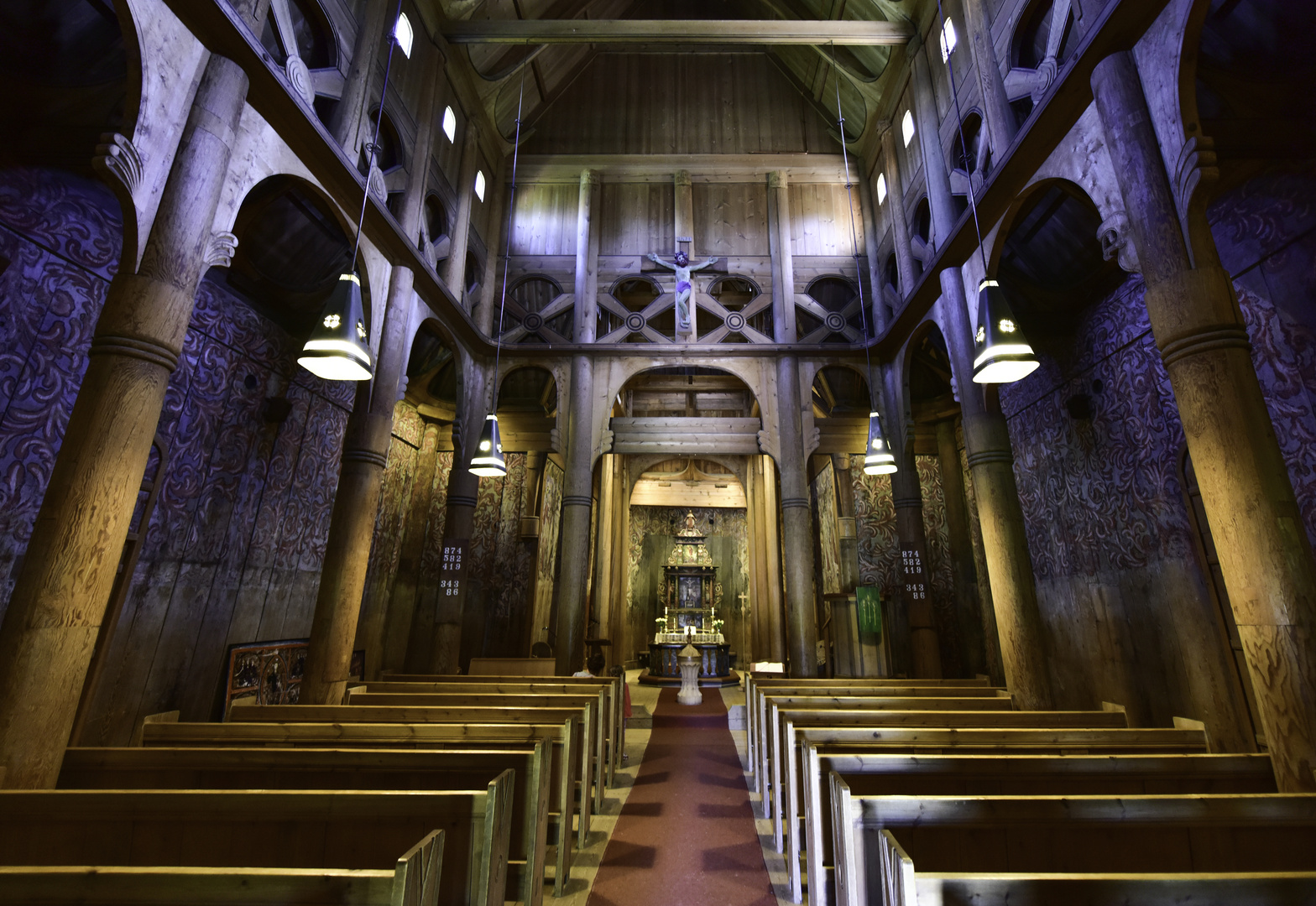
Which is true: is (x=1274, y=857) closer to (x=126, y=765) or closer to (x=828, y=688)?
(x=828, y=688)

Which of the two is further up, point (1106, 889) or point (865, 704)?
point (865, 704)

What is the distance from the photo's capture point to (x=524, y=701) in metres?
4.60

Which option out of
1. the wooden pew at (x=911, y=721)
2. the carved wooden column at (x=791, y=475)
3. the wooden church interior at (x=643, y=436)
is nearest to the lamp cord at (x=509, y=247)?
the wooden church interior at (x=643, y=436)

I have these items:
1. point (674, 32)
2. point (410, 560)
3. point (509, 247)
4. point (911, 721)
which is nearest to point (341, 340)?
point (911, 721)

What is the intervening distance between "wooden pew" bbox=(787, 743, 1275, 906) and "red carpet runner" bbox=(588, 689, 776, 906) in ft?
2.88

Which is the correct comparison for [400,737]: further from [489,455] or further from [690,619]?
[690,619]

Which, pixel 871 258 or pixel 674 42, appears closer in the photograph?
pixel 871 258

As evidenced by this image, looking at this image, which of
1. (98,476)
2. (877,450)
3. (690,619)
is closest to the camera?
(98,476)

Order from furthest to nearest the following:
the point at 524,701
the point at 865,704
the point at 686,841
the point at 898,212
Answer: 1. the point at 898,212
2. the point at 524,701
3. the point at 865,704
4. the point at 686,841

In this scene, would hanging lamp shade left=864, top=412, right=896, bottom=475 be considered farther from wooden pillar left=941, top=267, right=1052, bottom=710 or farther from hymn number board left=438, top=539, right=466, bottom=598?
hymn number board left=438, top=539, right=466, bottom=598

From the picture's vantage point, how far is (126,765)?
8.98 ft

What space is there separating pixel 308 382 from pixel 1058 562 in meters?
10.4

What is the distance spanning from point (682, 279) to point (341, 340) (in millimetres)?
7351

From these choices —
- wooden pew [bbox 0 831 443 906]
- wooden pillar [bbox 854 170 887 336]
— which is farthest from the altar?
wooden pew [bbox 0 831 443 906]
